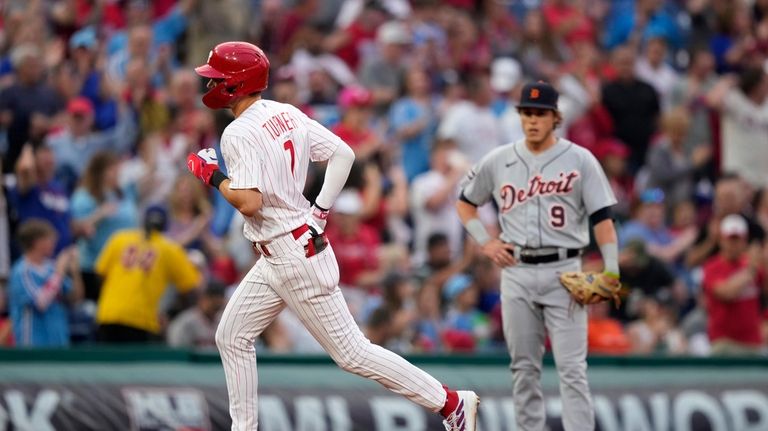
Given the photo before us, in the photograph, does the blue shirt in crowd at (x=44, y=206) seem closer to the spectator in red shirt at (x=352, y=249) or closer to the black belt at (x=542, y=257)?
the spectator in red shirt at (x=352, y=249)

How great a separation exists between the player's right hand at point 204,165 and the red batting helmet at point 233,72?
30cm

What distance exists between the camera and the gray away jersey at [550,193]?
901 centimetres

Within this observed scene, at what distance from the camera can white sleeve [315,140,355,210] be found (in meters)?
8.06

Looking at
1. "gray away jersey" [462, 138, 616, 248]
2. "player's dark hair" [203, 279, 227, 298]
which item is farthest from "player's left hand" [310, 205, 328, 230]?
"player's dark hair" [203, 279, 227, 298]

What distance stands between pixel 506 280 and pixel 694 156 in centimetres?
835

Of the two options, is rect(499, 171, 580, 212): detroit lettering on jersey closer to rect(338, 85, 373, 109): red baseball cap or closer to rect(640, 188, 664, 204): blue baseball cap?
rect(338, 85, 373, 109): red baseball cap

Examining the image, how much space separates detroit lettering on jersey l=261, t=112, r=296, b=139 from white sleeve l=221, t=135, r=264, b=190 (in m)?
0.17

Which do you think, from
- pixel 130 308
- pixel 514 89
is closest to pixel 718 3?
pixel 514 89

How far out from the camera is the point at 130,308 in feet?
40.1

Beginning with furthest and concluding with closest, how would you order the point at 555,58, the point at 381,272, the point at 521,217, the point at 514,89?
the point at 555,58
the point at 514,89
the point at 381,272
the point at 521,217

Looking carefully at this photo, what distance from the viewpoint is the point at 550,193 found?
29.7 feet

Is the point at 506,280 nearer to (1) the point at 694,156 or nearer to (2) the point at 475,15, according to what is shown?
(1) the point at 694,156

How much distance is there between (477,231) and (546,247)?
1.55 feet

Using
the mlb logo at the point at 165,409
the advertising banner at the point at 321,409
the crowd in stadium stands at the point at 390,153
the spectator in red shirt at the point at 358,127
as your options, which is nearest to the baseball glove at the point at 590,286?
the advertising banner at the point at 321,409
